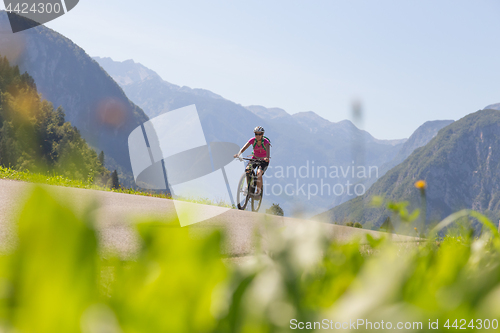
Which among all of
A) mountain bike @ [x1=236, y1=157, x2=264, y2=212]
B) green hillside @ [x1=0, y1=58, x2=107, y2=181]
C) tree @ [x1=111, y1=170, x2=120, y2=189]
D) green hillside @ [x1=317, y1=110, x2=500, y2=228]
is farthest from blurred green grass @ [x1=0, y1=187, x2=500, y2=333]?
green hillside @ [x1=317, y1=110, x2=500, y2=228]

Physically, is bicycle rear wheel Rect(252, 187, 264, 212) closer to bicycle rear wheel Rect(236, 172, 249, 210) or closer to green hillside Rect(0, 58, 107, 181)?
bicycle rear wheel Rect(236, 172, 249, 210)

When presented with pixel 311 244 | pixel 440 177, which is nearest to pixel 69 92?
pixel 440 177

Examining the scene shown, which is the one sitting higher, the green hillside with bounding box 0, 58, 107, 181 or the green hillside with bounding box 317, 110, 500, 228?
the green hillside with bounding box 0, 58, 107, 181

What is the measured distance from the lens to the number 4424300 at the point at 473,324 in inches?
10.3

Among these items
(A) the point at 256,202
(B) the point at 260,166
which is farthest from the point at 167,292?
(A) the point at 256,202

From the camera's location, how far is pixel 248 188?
823 centimetres

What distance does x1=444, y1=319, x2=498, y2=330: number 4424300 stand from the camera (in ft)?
0.86

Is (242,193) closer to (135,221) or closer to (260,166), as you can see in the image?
(260,166)

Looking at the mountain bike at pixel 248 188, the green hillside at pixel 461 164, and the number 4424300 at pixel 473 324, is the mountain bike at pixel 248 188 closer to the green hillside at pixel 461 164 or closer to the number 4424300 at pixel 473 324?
the number 4424300 at pixel 473 324

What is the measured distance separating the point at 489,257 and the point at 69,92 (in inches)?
6193

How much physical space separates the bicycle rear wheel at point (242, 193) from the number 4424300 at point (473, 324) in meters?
7.99

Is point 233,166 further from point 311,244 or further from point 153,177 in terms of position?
point 311,244

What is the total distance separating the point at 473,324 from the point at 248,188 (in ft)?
26.1

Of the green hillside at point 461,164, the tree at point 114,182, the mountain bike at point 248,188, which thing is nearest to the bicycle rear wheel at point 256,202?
the mountain bike at point 248,188
